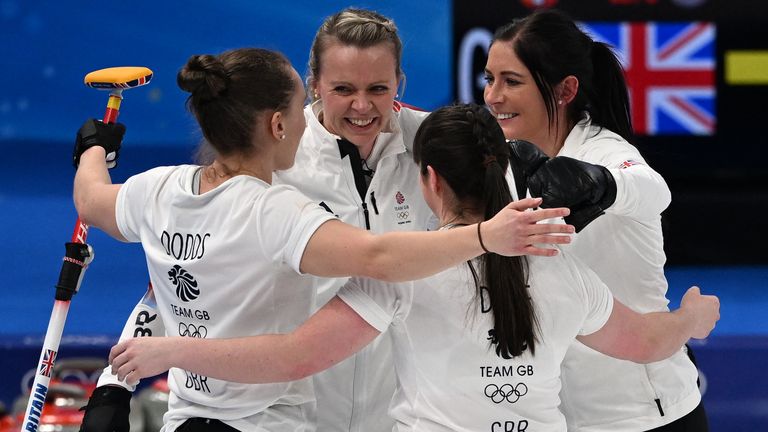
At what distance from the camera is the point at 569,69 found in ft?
9.46

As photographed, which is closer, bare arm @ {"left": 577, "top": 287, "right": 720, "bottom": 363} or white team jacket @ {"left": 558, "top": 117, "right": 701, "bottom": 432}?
bare arm @ {"left": 577, "top": 287, "right": 720, "bottom": 363}

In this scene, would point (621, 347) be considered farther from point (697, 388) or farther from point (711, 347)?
point (711, 347)

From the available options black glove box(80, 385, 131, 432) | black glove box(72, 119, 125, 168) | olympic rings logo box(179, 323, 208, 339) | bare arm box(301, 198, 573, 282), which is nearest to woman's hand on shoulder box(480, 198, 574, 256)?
bare arm box(301, 198, 573, 282)

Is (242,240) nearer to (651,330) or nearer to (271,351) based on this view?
(271,351)

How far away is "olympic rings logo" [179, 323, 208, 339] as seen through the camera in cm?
229

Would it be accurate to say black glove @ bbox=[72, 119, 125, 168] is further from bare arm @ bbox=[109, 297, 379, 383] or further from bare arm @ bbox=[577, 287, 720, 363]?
bare arm @ bbox=[577, 287, 720, 363]

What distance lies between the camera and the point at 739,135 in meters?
6.28

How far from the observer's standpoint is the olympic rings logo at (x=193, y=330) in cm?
229

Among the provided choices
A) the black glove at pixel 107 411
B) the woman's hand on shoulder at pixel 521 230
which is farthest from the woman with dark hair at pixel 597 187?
the black glove at pixel 107 411

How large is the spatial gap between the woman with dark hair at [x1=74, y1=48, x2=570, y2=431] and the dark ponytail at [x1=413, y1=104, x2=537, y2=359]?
4.9 inches

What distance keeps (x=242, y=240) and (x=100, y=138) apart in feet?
2.23

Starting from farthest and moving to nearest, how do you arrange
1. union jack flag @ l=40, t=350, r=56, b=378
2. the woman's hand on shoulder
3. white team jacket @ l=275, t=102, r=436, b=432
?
1. union jack flag @ l=40, t=350, r=56, b=378
2. white team jacket @ l=275, t=102, r=436, b=432
3. the woman's hand on shoulder

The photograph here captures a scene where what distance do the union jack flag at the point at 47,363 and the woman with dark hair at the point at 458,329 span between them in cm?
82

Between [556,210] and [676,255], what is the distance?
4771mm
